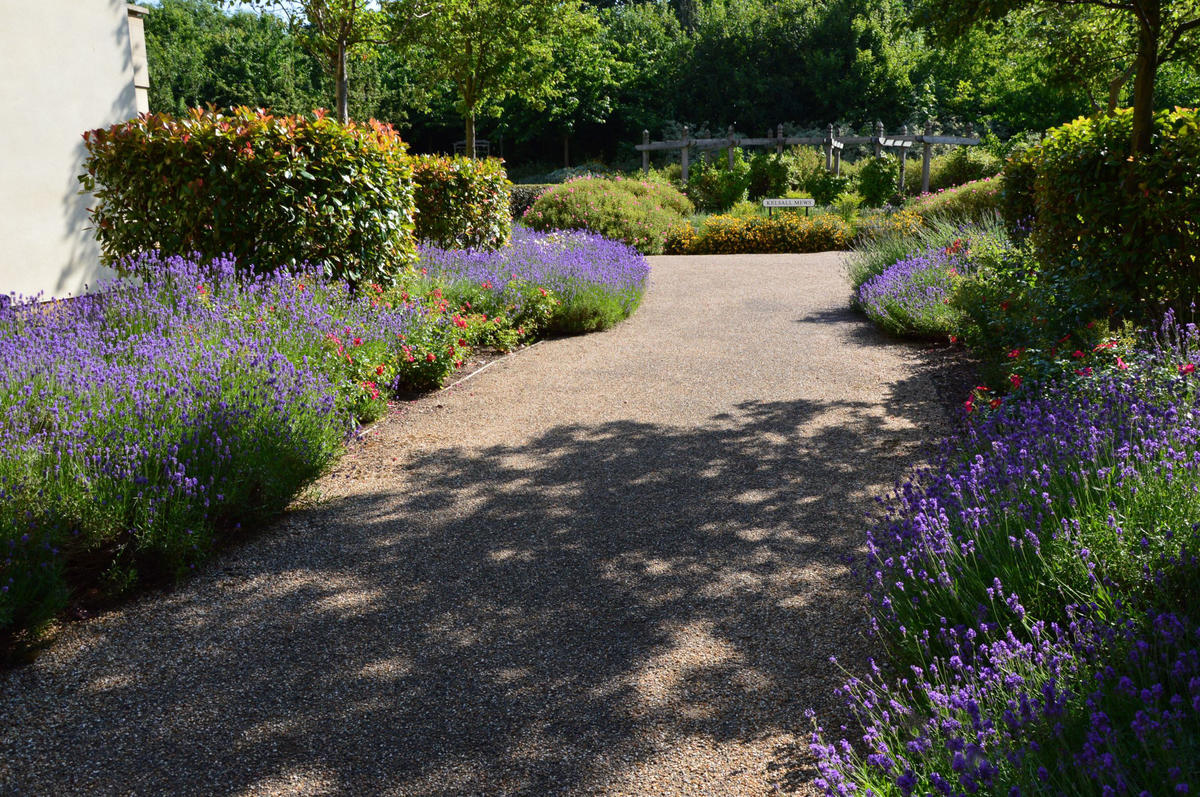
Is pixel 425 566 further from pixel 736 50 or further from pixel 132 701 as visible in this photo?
pixel 736 50

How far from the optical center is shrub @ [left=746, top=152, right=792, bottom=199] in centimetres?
2225

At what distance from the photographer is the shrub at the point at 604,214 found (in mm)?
16562

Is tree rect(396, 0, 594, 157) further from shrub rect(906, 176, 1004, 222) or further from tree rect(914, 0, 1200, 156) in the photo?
tree rect(914, 0, 1200, 156)

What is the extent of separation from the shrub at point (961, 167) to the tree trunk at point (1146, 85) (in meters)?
16.0

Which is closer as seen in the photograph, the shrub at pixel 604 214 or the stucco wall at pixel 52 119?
the stucco wall at pixel 52 119

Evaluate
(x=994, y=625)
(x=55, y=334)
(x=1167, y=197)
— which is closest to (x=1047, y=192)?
(x=1167, y=197)

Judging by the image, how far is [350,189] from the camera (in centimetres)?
691

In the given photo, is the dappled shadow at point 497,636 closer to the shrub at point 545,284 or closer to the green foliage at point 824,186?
the shrub at point 545,284

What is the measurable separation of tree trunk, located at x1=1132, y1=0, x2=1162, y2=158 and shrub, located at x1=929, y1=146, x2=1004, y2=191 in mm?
15980

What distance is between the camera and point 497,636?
3207mm

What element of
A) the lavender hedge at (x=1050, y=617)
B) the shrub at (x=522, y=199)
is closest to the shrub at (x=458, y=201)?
the lavender hedge at (x=1050, y=617)

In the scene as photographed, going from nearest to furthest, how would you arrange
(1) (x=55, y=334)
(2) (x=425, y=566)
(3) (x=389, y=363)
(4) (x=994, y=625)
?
(4) (x=994, y=625) → (2) (x=425, y=566) → (1) (x=55, y=334) → (3) (x=389, y=363)

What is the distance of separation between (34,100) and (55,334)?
5.55 m

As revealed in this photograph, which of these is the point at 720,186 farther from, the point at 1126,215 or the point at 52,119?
the point at 1126,215
